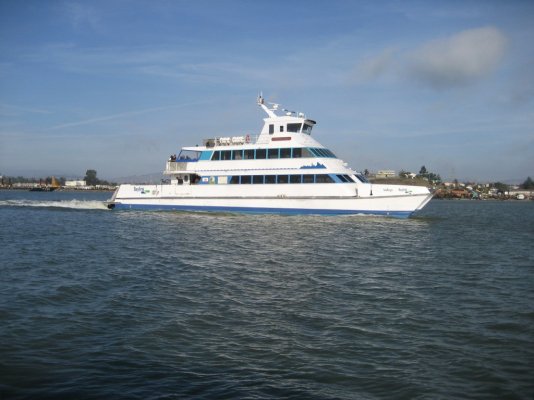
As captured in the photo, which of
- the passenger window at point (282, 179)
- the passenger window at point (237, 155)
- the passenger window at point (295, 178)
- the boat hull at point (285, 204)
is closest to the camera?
the boat hull at point (285, 204)

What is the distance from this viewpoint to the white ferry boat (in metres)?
30.8

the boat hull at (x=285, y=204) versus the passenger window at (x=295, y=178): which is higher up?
the passenger window at (x=295, y=178)

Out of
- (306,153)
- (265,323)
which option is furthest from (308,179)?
(265,323)

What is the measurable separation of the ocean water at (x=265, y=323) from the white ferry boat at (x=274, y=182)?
40.9 ft

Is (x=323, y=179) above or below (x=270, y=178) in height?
below

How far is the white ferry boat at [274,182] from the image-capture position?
30.8m

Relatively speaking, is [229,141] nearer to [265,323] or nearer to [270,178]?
[270,178]

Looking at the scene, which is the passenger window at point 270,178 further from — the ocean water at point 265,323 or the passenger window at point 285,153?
the ocean water at point 265,323

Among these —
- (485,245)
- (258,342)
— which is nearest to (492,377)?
(258,342)

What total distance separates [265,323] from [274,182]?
25018mm

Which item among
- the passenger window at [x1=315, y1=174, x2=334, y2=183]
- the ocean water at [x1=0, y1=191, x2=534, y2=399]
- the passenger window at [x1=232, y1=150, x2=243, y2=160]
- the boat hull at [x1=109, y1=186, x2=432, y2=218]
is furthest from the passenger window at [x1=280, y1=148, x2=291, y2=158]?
the ocean water at [x1=0, y1=191, x2=534, y2=399]

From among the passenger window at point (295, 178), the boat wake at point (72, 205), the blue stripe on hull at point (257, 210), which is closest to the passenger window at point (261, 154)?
the passenger window at point (295, 178)

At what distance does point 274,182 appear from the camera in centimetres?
3353

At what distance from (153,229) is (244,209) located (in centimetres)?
949
